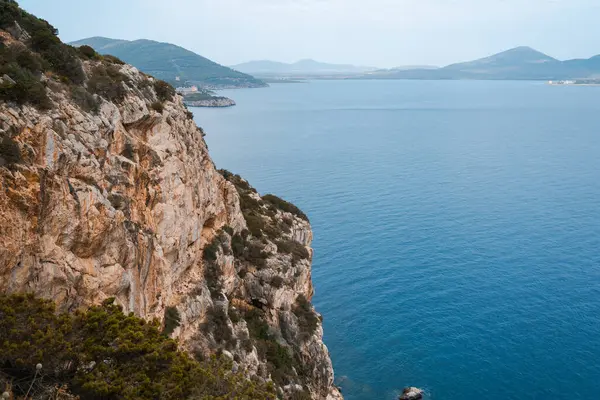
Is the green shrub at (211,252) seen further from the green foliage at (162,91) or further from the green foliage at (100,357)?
the green foliage at (100,357)

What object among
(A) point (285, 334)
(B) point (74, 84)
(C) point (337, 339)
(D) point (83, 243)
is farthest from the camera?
(C) point (337, 339)

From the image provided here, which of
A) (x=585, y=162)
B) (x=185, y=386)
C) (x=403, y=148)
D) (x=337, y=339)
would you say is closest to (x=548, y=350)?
(x=337, y=339)

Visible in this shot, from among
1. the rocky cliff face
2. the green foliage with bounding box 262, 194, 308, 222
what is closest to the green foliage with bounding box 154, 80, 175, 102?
the rocky cliff face

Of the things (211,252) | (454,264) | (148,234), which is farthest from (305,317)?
(454,264)

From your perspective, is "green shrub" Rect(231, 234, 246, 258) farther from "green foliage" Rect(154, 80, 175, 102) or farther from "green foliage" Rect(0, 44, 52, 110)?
"green foliage" Rect(0, 44, 52, 110)

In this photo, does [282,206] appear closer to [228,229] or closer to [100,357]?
[228,229]

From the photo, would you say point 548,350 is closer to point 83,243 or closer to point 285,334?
point 285,334
